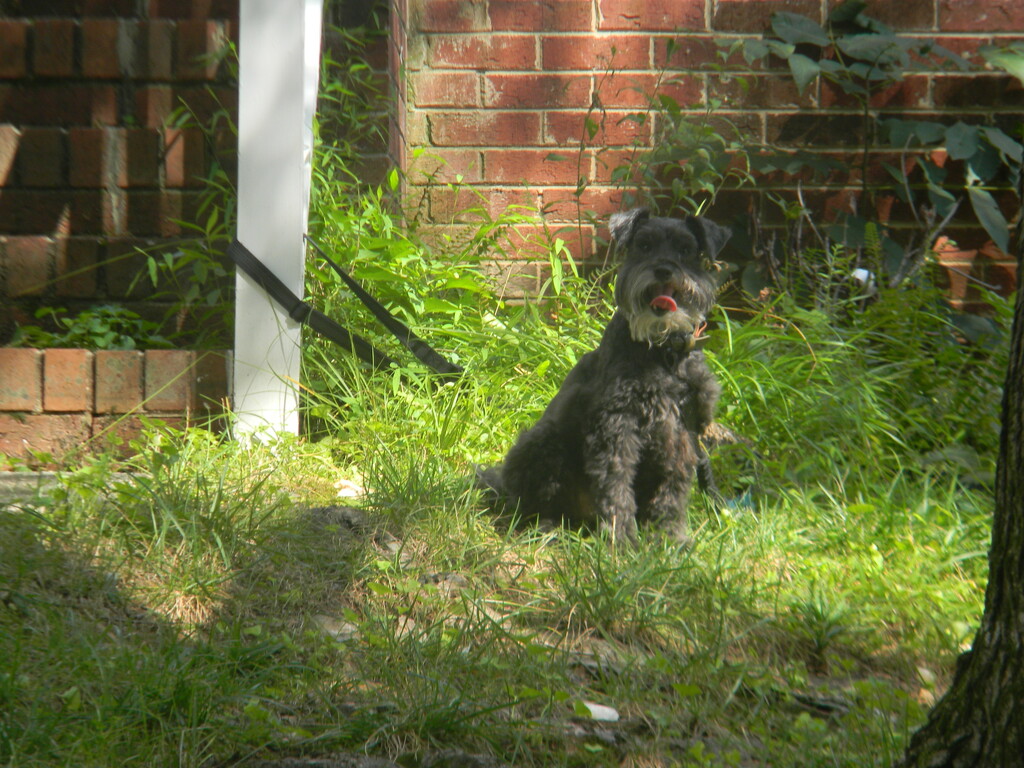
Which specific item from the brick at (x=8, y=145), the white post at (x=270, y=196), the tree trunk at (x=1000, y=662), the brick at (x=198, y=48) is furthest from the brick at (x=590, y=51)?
the tree trunk at (x=1000, y=662)

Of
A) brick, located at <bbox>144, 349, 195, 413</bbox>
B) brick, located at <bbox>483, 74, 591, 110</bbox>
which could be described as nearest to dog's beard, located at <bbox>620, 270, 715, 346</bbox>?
brick, located at <bbox>144, 349, 195, 413</bbox>

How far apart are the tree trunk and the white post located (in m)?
2.82

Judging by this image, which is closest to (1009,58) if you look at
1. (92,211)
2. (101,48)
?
(101,48)

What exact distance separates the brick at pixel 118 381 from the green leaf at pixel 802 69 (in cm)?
357

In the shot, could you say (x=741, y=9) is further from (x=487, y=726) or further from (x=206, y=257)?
(x=487, y=726)

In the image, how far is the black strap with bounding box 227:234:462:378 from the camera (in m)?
3.75

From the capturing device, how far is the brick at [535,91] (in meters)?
5.14

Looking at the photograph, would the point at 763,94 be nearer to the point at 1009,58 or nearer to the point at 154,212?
the point at 1009,58

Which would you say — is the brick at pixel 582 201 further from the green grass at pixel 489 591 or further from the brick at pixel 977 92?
the brick at pixel 977 92

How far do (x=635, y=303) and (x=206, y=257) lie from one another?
7.20 ft

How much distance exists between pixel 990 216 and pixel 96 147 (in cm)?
464

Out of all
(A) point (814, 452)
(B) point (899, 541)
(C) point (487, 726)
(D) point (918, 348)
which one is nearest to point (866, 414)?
(A) point (814, 452)

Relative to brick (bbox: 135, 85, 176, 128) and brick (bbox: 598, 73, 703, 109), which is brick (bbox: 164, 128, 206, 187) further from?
brick (bbox: 598, 73, 703, 109)

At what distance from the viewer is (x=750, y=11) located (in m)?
5.11
